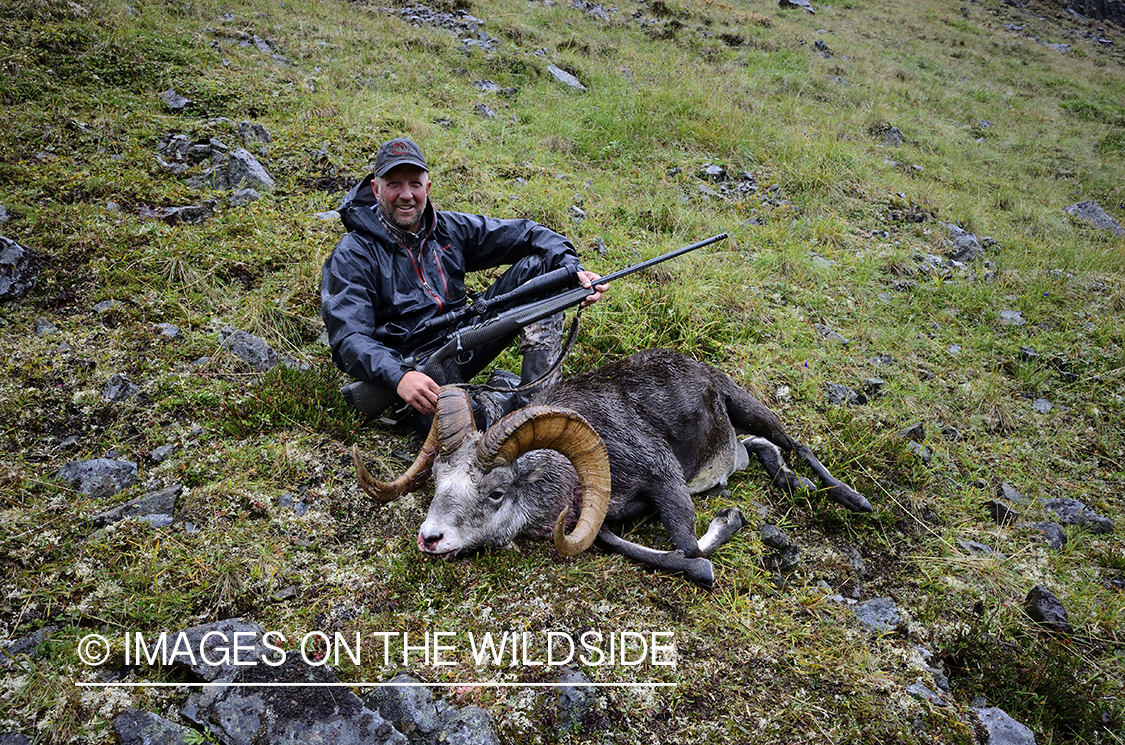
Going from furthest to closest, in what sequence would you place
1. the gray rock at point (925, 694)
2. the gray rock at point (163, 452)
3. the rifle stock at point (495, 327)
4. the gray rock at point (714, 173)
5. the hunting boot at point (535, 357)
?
the gray rock at point (714, 173) → the hunting boot at point (535, 357) → the rifle stock at point (495, 327) → the gray rock at point (163, 452) → the gray rock at point (925, 694)

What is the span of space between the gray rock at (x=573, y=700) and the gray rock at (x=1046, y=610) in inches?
137

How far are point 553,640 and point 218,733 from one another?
1864 millimetres

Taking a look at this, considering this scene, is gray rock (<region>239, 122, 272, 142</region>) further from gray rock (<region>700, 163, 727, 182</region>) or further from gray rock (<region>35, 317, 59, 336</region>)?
gray rock (<region>700, 163, 727, 182</region>)

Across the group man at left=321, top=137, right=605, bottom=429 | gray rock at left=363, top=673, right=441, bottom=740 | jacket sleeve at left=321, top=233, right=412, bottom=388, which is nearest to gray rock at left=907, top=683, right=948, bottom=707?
gray rock at left=363, top=673, right=441, bottom=740

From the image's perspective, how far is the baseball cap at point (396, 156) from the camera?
5392 millimetres

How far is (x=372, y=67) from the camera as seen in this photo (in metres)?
12.5

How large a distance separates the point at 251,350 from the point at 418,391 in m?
2.30

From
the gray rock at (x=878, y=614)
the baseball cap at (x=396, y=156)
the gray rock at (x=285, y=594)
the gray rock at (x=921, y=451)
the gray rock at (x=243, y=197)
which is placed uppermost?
the baseball cap at (x=396, y=156)

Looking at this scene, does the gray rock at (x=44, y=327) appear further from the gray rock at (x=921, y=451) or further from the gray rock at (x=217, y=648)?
the gray rock at (x=921, y=451)

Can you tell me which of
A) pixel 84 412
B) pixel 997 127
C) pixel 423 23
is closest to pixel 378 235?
pixel 84 412

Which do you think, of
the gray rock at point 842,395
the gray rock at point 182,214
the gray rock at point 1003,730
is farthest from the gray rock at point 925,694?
the gray rock at point 182,214

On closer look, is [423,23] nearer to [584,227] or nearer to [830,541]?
[584,227]

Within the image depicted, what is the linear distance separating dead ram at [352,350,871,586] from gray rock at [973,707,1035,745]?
1.77 m

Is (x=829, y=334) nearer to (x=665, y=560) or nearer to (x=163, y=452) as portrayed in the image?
(x=665, y=560)
